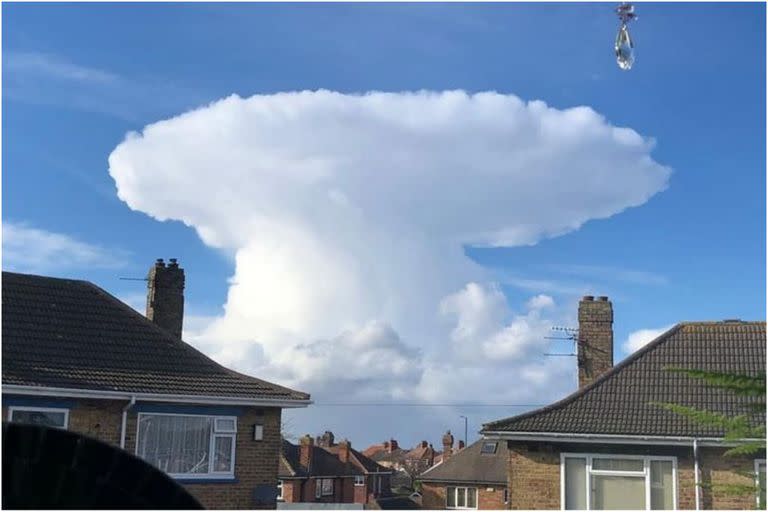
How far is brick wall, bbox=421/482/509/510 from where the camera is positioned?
3481 centimetres

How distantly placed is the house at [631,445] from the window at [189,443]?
193 inches

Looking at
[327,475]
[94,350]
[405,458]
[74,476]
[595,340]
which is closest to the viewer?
[74,476]

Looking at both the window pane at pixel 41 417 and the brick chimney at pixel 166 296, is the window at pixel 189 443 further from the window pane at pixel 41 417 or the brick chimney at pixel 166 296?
the brick chimney at pixel 166 296

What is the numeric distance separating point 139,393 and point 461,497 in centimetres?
2361

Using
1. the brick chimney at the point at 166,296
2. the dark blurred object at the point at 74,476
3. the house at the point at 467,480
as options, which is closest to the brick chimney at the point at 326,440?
the house at the point at 467,480

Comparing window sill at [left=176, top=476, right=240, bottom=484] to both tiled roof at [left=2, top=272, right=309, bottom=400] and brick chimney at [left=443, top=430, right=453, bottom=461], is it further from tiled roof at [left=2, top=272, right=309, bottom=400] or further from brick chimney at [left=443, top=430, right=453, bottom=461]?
brick chimney at [left=443, top=430, right=453, bottom=461]

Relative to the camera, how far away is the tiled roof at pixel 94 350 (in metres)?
15.8

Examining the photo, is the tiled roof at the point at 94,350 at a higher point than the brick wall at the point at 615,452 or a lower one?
higher

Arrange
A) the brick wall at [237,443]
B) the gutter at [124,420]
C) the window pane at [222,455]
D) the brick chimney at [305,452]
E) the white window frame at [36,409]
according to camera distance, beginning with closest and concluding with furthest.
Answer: the white window frame at [36,409] < the brick wall at [237,443] < the gutter at [124,420] < the window pane at [222,455] < the brick chimney at [305,452]

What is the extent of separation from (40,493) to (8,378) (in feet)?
34.2

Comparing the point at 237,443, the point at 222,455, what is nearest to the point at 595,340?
the point at 237,443

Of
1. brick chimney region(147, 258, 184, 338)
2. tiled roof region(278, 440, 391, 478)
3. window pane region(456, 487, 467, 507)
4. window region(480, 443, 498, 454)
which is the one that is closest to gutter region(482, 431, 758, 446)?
brick chimney region(147, 258, 184, 338)

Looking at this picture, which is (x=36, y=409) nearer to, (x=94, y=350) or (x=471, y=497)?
(x=94, y=350)

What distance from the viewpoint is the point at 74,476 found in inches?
214
